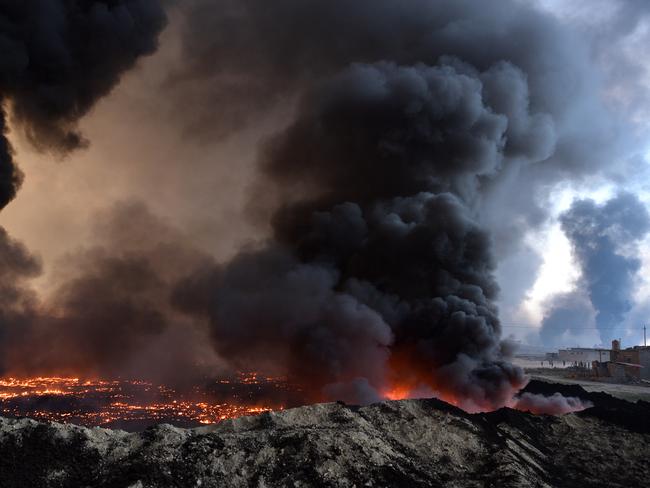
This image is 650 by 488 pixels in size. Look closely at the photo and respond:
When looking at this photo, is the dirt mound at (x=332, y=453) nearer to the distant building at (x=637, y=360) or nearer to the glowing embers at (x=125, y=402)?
the glowing embers at (x=125, y=402)

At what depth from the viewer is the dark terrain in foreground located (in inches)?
616

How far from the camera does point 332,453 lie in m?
17.5

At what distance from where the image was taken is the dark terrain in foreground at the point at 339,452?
15648mm

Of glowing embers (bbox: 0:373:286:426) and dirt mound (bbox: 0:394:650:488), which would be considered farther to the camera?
glowing embers (bbox: 0:373:286:426)

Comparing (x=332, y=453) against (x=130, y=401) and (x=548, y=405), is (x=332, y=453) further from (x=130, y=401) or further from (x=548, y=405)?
(x=130, y=401)

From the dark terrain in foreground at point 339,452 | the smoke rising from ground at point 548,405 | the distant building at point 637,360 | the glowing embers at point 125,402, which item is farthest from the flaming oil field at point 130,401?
the distant building at point 637,360

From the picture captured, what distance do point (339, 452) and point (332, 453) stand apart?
1.06ft

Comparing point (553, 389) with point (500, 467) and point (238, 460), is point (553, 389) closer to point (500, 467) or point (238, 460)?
point (500, 467)

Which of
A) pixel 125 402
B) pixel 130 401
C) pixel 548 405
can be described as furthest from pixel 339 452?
pixel 130 401

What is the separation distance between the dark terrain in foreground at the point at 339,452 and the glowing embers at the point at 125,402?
2112cm

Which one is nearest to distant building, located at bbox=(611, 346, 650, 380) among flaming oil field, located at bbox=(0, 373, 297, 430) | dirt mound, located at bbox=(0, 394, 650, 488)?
dirt mound, located at bbox=(0, 394, 650, 488)

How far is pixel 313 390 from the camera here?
46031 millimetres

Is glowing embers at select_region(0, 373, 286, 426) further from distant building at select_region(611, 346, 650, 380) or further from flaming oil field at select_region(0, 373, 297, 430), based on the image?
distant building at select_region(611, 346, 650, 380)

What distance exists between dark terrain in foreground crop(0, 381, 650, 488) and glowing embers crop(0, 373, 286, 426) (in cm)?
2112
